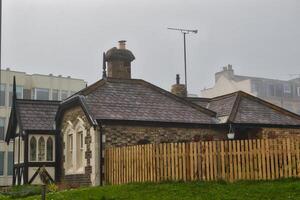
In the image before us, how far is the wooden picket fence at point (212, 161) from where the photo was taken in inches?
621

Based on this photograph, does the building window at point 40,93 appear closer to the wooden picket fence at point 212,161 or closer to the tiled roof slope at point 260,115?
the tiled roof slope at point 260,115

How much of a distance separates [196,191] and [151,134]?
8.20m

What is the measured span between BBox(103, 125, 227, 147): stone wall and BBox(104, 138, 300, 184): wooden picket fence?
1.74 m

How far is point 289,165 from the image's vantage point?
15492 mm

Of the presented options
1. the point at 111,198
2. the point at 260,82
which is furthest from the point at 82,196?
the point at 260,82

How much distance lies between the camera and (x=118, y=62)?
27.8 m

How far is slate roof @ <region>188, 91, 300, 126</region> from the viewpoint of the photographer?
24422 mm

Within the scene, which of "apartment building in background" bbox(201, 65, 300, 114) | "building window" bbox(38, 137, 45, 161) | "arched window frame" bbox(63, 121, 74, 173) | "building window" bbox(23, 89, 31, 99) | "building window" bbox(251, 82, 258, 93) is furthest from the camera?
"building window" bbox(251, 82, 258, 93)

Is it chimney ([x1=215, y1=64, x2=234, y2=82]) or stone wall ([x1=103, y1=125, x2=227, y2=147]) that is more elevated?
chimney ([x1=215, y1=64, x2=234, y2=82])

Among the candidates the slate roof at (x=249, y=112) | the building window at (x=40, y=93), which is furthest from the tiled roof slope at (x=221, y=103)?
the building window at (x=40, y=93)

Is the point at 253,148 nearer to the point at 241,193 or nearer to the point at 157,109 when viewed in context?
the point at 241,193

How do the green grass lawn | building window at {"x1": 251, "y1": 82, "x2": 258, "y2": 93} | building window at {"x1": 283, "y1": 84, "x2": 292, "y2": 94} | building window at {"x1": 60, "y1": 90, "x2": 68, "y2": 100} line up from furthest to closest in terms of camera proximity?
building window at {"x1": 283, "y1": 84, "x2": 292, "y2": 94}, building window at {"x1": 251, "y1": 82, "x2": 258, "y2": 93}, building window at {"x1": 60, "y1": 90, "x2": 68, "y2": 100}, the green grass lawn

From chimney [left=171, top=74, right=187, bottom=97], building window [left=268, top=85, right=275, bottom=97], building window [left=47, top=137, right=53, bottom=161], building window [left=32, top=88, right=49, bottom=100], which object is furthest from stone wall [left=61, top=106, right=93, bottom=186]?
building window [left=268, top=85, right=275, bottom=97]

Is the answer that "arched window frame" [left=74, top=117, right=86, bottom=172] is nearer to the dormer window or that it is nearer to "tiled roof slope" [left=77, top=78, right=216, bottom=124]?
"tiled roof slope" [left=77, top=78, right=216, bottom=124]
